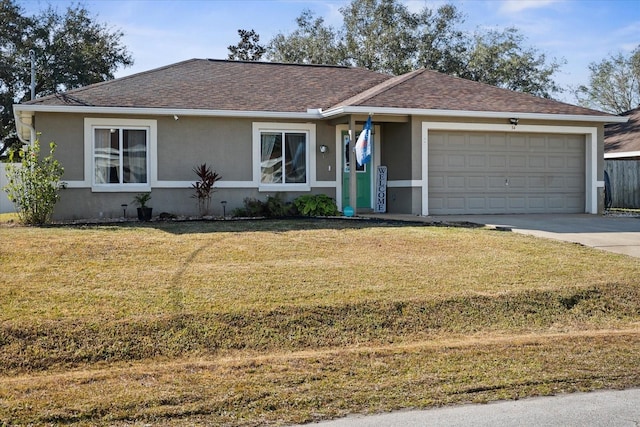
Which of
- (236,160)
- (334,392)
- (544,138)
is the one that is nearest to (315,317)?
(334,392)

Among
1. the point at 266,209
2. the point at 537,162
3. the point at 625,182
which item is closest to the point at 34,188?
the point at 266,209

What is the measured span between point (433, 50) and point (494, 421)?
114ft

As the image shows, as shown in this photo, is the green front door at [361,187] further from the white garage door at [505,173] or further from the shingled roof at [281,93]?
the white garage door at [505,173]

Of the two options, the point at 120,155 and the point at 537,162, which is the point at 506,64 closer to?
the point at 537,162

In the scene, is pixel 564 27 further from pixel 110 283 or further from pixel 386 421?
pixel 386 421

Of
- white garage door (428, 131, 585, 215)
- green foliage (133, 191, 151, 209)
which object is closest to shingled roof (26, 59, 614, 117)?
white garage door (428, 131, 585, 215)

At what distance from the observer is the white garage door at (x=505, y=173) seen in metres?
17.8

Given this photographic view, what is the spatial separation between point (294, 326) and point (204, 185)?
9.60 meters

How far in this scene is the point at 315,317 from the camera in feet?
26.3

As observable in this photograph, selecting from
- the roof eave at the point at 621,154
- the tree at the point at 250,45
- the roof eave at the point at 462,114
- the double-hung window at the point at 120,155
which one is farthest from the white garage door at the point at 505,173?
the tree at the point at 250,45

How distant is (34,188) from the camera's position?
1491cm

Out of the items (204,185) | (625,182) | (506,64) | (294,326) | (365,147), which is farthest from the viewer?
(506,64)

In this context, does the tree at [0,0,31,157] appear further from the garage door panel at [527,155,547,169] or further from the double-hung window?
the garage door panel at [527,155,547,169]

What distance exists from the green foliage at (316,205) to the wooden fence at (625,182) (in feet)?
41.8
